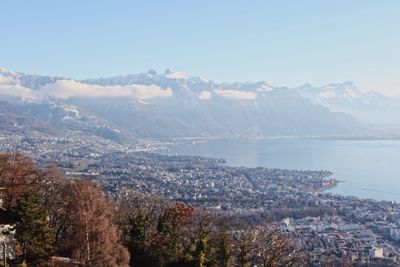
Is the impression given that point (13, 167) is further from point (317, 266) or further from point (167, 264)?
point (317, 266)

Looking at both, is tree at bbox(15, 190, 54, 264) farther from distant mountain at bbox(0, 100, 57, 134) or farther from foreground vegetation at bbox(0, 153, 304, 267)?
distant mountain at bbox(0, 100, 57, 134)

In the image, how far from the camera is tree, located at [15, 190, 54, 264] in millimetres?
17672

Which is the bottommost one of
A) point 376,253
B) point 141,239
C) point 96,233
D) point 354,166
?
point 376,253

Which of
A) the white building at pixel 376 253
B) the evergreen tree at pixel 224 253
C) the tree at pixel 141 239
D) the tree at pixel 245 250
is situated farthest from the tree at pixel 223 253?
the white building at pixel 376 253

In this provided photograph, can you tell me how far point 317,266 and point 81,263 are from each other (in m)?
17.7

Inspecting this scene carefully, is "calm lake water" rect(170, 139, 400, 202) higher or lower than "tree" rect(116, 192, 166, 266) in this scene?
lower

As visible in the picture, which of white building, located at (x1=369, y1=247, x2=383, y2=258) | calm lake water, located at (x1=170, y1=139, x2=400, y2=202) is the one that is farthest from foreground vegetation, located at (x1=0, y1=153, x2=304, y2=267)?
calm lake water, located at (x1=170, y1=139, x2=400, y2=202)

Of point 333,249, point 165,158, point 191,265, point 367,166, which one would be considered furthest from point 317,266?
point 165,158

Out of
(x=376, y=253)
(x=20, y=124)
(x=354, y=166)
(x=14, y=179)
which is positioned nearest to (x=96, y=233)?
(x=14, y=179)

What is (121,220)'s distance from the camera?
24250mm

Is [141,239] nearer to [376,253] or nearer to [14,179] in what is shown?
[14,179]

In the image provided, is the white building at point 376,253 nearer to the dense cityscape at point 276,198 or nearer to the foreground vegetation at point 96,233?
the dense cityscape at point 276,198

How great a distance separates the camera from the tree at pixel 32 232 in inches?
696

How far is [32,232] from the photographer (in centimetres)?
1795
